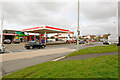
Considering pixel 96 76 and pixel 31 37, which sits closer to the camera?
pixel 96 76

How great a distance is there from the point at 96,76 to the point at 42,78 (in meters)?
1.99

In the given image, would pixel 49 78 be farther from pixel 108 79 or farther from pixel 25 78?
pixel 108 79

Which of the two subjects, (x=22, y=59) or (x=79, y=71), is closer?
(x=79, y=71)

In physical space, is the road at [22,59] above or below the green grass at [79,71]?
below

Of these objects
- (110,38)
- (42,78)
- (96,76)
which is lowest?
(42,78)

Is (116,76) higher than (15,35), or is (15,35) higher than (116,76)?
(15,35)

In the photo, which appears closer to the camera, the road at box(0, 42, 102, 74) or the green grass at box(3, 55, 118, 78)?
the green grass at box(3, 55, 118, 78)

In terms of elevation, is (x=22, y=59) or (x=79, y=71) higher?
(x=79, y=71)

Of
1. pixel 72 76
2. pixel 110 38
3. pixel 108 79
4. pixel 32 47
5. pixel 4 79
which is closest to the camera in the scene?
pixel 108 79

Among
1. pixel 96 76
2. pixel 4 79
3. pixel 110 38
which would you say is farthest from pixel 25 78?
pixel 110 38

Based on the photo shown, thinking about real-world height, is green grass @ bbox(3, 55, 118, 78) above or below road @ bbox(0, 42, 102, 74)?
above

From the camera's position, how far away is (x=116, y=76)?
3178 mm

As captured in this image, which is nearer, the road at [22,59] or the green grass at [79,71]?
the green grass at [79,71]

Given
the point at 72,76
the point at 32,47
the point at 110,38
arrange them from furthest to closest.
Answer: the point at 110,38, the point at 32,47, the point at 72,76
